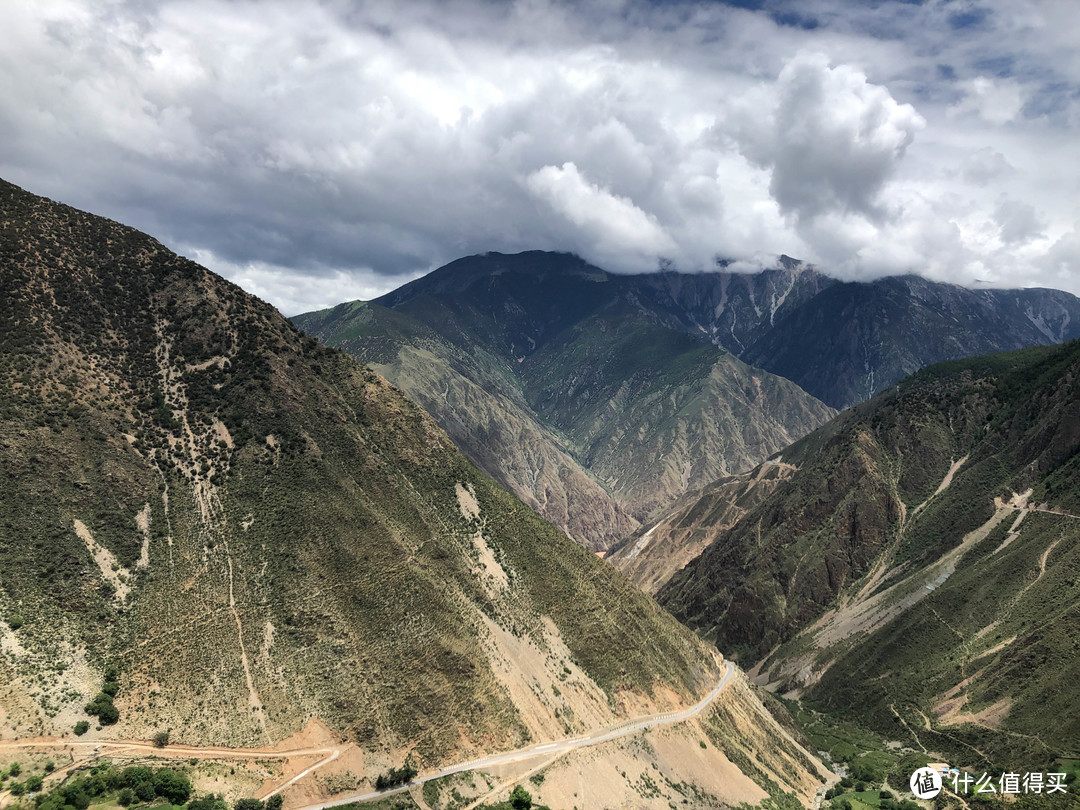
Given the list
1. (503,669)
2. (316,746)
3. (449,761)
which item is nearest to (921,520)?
(503,669)

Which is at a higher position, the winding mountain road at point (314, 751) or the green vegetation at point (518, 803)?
the winding mountain road at point (314, 751)

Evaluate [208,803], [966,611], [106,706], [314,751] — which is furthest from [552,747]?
[966,611]

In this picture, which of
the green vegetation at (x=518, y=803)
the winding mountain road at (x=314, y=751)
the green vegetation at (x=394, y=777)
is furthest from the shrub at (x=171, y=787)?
the green vegetation at (x=518, y=803)

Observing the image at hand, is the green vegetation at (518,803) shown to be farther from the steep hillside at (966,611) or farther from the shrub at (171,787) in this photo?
the steep hillside at (966,611)

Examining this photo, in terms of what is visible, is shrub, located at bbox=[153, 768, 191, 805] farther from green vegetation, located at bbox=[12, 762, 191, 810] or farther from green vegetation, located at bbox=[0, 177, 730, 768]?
green vegetation, located at bbox=[0, 177, 730, 768]

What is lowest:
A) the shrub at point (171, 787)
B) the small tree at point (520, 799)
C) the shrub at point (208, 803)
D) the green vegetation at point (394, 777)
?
the small tree at point (520, 799)

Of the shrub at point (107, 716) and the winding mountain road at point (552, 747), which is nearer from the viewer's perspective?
the shrub at point (107, 716)
